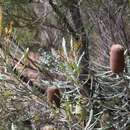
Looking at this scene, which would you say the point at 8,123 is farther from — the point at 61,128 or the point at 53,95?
the point at 53,95

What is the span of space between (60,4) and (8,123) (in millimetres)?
869

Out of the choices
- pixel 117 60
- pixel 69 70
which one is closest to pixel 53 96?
pixel 69 70

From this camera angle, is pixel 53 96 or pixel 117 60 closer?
pixel 117 60

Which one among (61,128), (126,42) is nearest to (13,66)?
(61,128)

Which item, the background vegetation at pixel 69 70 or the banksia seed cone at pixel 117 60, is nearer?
the banksia seed cone at pixel 117 60

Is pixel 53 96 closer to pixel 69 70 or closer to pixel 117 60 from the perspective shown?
pixel 69 70

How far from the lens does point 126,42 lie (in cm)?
186

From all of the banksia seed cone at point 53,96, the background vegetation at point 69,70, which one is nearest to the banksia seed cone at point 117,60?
the background vegetation at point 69,70

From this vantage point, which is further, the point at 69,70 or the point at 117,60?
the point at 69,70

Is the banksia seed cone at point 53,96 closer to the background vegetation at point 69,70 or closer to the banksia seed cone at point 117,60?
the background vegetation at point 69,70

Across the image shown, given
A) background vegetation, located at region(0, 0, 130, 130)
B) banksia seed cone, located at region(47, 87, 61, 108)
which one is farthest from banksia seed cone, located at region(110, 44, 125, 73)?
banksia seed cone, located at region(47, 87, 61, 108)

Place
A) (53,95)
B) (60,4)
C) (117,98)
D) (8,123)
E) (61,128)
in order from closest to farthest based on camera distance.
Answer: (53,95), (117,98), (61,128), (8,123), (60,4)

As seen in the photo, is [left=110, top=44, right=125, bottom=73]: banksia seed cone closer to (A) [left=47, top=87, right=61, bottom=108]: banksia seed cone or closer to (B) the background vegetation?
(B) the background vegetation

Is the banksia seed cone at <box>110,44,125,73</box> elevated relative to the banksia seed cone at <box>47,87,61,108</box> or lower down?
elevated
